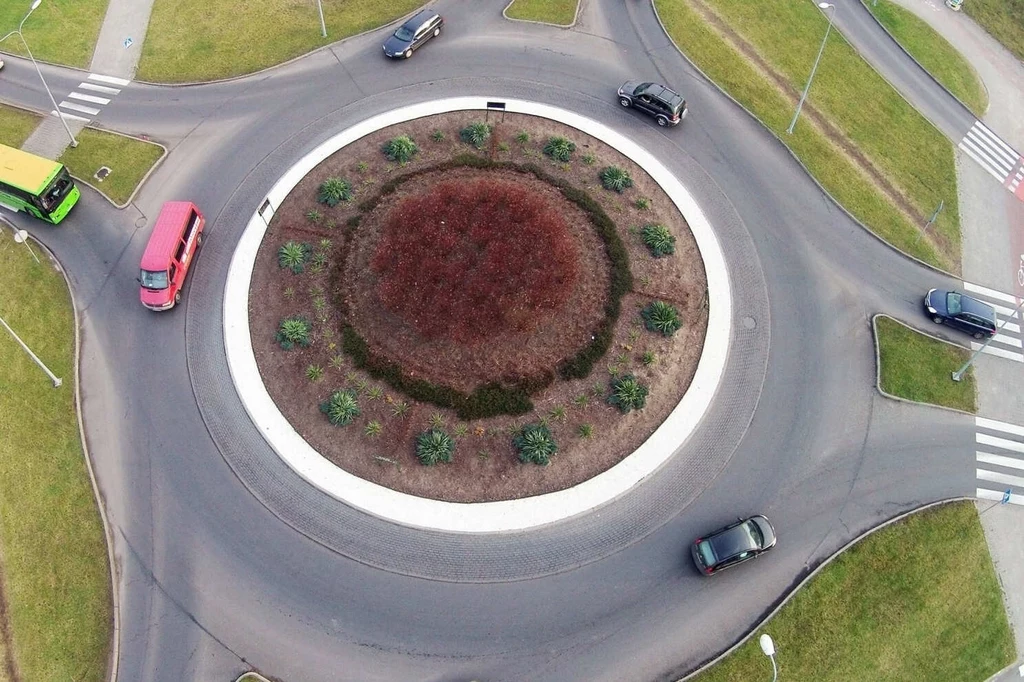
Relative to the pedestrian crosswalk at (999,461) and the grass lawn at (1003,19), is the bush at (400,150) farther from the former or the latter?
the grass lawn at (1003,19)

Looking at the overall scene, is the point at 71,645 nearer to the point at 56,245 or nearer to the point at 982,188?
the point at 56,245

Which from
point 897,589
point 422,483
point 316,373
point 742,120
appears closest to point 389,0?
point 742,120

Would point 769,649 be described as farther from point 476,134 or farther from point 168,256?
point 168,256

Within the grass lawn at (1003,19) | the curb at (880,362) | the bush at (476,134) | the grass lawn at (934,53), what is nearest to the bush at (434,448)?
the bush at (476,134)

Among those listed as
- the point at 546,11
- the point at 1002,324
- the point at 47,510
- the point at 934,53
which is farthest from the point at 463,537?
the point at 934,53

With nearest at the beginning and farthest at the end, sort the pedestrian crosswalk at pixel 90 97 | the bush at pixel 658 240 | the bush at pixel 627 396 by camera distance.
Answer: the bush at pixel 627 396 < the bush at pixel 658 240 < the pedestrian crosswalk at pixel 90 97

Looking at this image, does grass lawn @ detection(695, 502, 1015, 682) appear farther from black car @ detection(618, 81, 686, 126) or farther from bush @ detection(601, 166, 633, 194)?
black car @ detection(618, 81, 686, 126)
